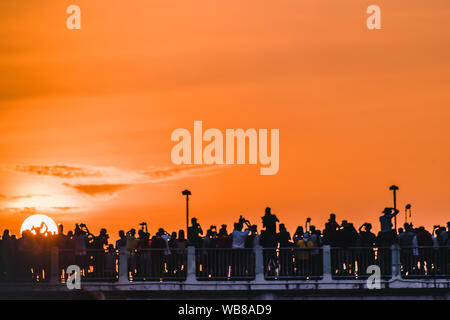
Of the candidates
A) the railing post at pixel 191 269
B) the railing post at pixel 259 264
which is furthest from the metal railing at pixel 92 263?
the railing post at pixel 259 264

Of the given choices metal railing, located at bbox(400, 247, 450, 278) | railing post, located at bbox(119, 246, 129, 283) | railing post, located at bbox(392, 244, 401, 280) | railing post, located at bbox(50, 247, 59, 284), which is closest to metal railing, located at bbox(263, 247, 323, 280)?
railing post, located at bbox(392, 244, 401, 280)

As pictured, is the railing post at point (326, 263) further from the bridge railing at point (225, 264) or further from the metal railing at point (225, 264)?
the metal railing at point (225, 264)

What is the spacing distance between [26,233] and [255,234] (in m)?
9.17

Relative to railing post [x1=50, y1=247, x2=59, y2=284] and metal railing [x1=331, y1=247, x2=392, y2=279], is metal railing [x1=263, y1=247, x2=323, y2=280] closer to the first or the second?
metal railing [x1=331, y1=247, x2=392, y2=279]

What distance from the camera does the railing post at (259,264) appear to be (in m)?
75.4

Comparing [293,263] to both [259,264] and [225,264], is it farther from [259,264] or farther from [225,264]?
[225,264]

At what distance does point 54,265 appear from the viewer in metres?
77.8

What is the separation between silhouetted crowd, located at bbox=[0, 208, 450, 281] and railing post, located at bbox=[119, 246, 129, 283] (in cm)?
6

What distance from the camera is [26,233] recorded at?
7694 cm

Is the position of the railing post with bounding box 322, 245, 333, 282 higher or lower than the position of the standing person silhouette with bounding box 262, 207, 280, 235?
lower

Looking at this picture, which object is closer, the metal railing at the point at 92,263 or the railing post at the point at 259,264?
the railing post at the point at 259,264

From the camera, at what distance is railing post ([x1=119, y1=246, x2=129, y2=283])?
77000mm
